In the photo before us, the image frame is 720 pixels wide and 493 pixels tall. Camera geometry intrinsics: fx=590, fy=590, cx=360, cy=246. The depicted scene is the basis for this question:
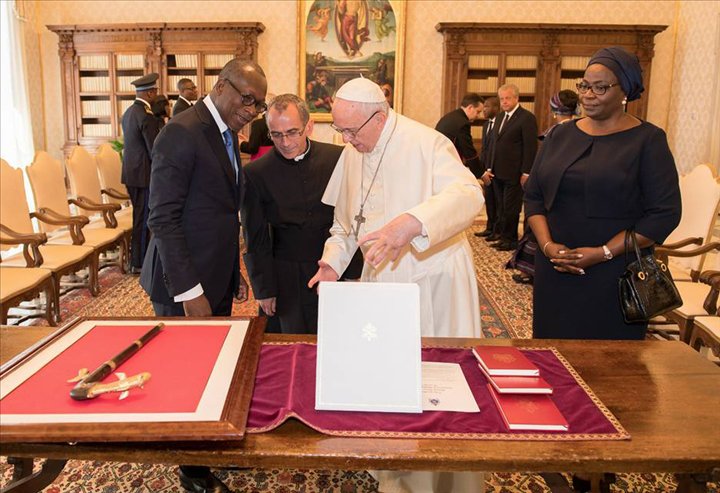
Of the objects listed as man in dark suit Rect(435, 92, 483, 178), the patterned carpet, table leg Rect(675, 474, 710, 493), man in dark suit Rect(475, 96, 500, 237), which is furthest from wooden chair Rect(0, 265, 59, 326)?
man in dark suit Rect(475, 96, 500, 237)

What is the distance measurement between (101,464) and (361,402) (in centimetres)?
206

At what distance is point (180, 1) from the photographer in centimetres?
1095

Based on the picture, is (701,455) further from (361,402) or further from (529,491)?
(529,491)

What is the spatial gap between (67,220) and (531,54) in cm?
808

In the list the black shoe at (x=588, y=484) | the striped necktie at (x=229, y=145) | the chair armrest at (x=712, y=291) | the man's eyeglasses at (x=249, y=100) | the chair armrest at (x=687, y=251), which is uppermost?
the man's eyeglasses at (x=249, y=100)

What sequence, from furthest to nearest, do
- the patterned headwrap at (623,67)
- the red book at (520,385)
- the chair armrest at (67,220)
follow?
the chair armrest at (67,220), the patterned headwrap at (623,67), the red book at (520,385)

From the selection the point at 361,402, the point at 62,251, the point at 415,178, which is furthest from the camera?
the point at 62,251

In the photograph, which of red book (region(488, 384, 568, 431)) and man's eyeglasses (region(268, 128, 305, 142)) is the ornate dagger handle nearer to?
red book (region(488, 384, 568, 431))

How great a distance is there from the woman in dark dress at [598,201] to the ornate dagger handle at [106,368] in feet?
5.57

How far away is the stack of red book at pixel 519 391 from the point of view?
143 centimetres

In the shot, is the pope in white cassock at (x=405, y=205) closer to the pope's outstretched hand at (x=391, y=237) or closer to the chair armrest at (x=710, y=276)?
the pope's outstretched hand at (x=391, y=237)

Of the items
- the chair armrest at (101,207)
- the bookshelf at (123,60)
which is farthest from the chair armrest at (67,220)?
the bookshelf at (123,60)

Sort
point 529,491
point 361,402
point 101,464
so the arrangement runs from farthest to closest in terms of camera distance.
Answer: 1. point 101,464
2. point 529,491
3. point 361,402

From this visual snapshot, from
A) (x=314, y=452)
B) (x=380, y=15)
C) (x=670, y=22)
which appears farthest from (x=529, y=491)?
(x=670, y=22)
